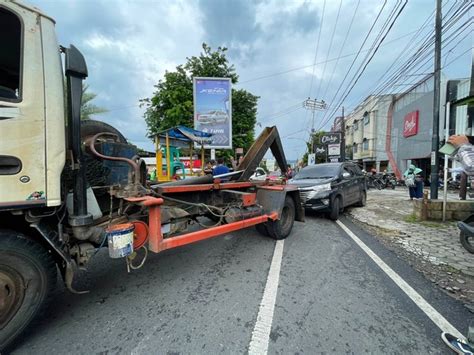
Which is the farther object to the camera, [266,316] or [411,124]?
[411,124]

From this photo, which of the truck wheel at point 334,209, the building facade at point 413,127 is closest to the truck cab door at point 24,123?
the truck wheel at point 334,209

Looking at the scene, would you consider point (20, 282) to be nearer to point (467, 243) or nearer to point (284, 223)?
point (284, 223)

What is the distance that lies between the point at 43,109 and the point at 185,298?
8.14 feet

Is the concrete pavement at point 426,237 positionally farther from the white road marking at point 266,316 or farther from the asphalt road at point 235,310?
the white road marking at point 266,316

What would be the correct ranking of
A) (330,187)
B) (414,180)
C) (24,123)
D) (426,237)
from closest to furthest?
(24,123)
(426,237)
(330,187)
(414,180)

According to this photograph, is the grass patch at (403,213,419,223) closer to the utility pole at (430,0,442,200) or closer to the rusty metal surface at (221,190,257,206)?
the utility pole at (430,0,442,200)

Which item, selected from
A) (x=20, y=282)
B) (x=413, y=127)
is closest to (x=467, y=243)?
(x=20, y=282)

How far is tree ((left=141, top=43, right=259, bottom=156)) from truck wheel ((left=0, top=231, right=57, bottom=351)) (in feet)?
55.2

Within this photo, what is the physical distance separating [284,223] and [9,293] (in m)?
4.46

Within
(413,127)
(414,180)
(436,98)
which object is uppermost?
(413,127)

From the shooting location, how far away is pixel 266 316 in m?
2.60

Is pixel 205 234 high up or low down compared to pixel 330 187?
down

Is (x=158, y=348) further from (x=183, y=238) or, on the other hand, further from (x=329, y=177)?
(x=329, y=177)

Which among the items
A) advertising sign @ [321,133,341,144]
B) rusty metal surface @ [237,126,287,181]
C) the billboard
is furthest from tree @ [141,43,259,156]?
rusty metal surface @ [237,126,287,181]
